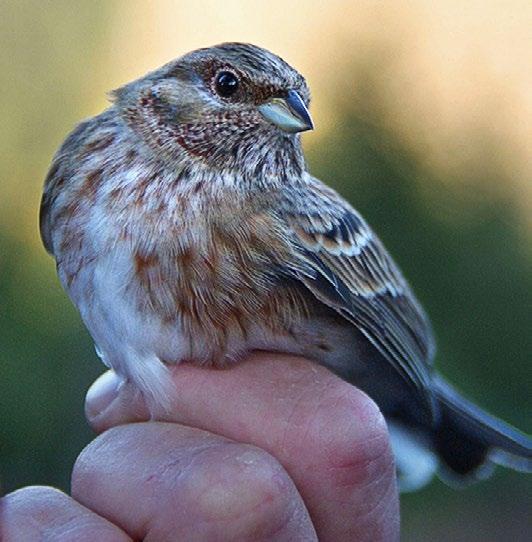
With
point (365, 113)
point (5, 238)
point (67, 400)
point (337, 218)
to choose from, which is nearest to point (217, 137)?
point (337, 218)

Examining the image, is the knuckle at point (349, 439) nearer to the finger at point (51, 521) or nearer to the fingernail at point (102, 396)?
the finger at point (51, 521)

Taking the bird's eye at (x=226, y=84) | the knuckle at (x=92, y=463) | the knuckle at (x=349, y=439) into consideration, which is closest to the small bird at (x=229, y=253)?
the bird's eye at (x=226, y=84)

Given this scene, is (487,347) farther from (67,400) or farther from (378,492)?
(378,492)

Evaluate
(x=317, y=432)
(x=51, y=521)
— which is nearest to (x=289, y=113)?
(x=317, y=432)

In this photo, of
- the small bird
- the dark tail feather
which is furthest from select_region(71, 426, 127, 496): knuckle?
the dark tail feather

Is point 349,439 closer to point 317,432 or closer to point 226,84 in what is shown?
point 317,432

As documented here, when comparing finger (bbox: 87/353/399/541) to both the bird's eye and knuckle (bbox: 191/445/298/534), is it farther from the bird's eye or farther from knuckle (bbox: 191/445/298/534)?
the bird's eye

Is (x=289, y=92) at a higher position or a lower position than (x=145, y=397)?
higher
